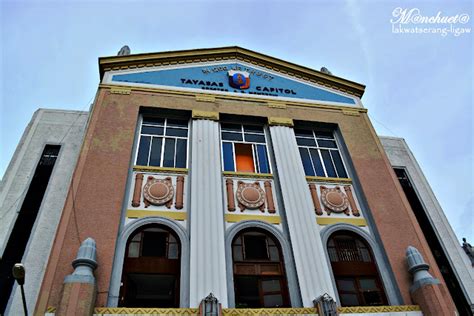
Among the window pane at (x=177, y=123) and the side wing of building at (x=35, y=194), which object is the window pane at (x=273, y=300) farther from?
the window pane at (x=177, y=123)

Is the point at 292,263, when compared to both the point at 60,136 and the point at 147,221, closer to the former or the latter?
the point at 147,221

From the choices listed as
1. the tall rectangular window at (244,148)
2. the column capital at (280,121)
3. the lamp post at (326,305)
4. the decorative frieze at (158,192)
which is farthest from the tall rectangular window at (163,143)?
the lamp post at (326,305)

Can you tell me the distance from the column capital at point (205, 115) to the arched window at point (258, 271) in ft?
16.1

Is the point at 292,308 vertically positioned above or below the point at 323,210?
below

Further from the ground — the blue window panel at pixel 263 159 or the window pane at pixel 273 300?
the blue window panel at pixel 263 159

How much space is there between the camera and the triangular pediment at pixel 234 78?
1527cm

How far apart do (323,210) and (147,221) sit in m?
5.93

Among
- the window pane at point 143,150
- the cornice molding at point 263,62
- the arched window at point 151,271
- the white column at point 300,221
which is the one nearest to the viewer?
the arched window at point 151,271

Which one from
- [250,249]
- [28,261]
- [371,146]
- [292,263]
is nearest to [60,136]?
[28,261]

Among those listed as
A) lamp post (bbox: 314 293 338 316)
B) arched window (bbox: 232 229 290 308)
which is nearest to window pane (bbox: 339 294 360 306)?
lamp post (bbox: 314 293 338 316)

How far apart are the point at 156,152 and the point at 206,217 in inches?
140

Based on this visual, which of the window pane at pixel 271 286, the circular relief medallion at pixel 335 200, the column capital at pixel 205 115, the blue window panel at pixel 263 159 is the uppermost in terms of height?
the column capital at pixel 205 115

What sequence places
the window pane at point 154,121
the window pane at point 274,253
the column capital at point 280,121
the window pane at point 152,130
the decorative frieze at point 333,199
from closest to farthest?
the window pane at point 274,253 < the decorative frieze at point 333,199 < the window pane at point 152,130 < the window pane at point 154,121 < the column capital at point 280,121

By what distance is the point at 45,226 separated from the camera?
12.6 metres
